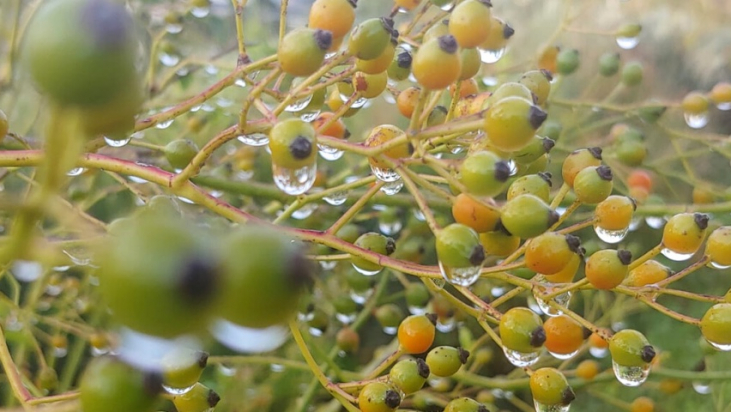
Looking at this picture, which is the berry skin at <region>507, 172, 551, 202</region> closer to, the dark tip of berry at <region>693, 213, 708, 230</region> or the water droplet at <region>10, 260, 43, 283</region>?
the dark tip of berry at <region>693, 213, 708, 230</region>

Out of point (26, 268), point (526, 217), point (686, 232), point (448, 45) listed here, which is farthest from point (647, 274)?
point (26, 268)

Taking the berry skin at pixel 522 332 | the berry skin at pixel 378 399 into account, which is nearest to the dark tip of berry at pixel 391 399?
the berry skin at pixel 378 399

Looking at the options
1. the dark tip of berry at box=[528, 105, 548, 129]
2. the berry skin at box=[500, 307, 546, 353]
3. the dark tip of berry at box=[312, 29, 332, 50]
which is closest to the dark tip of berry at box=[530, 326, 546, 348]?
the berry skin at box=[500, 307, 546, 353]

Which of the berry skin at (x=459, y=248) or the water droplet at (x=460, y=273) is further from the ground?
the berry skin at (x=459, y=248)

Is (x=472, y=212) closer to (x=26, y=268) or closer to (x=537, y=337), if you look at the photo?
(x=537, y=337)

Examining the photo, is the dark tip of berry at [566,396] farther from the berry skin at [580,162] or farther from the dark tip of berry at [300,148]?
the dark tip of berry at [300,148]

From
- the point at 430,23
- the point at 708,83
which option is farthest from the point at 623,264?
the point at 708,83
